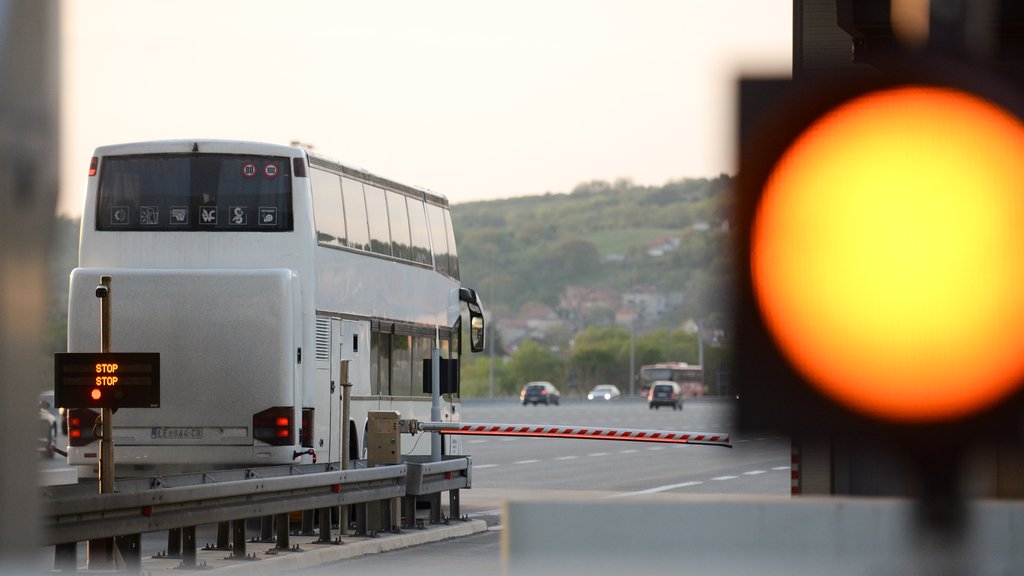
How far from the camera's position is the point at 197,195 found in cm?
2097

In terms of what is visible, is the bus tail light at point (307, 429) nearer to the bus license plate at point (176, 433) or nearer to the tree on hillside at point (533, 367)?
the bus license plate at point (176, 433)

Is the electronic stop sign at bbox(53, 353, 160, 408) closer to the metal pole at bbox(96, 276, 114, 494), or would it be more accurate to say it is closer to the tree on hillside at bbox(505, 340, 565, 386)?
the metal pole at bbox(96, 276, 114, 494)

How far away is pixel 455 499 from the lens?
67.9 feet

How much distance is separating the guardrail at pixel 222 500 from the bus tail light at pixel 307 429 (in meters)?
1.85

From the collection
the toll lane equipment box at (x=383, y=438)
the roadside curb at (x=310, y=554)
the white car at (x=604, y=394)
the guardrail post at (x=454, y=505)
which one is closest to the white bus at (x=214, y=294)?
the guardrail post at (x=454, y=505)

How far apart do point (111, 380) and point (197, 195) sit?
25.1 ft

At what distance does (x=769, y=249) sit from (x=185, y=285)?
19.1 meters

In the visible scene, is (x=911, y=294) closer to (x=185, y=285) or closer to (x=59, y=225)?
(x=59, y=225)

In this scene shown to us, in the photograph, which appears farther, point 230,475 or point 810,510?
point 230,475

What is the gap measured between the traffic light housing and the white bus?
60.9 ft

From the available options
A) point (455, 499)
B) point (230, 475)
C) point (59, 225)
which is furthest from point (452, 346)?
point (59, 225)

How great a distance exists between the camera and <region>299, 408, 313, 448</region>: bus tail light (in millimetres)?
20938

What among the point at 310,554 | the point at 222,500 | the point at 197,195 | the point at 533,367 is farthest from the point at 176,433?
the point at 533,367

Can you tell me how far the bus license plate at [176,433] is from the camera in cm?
2070
